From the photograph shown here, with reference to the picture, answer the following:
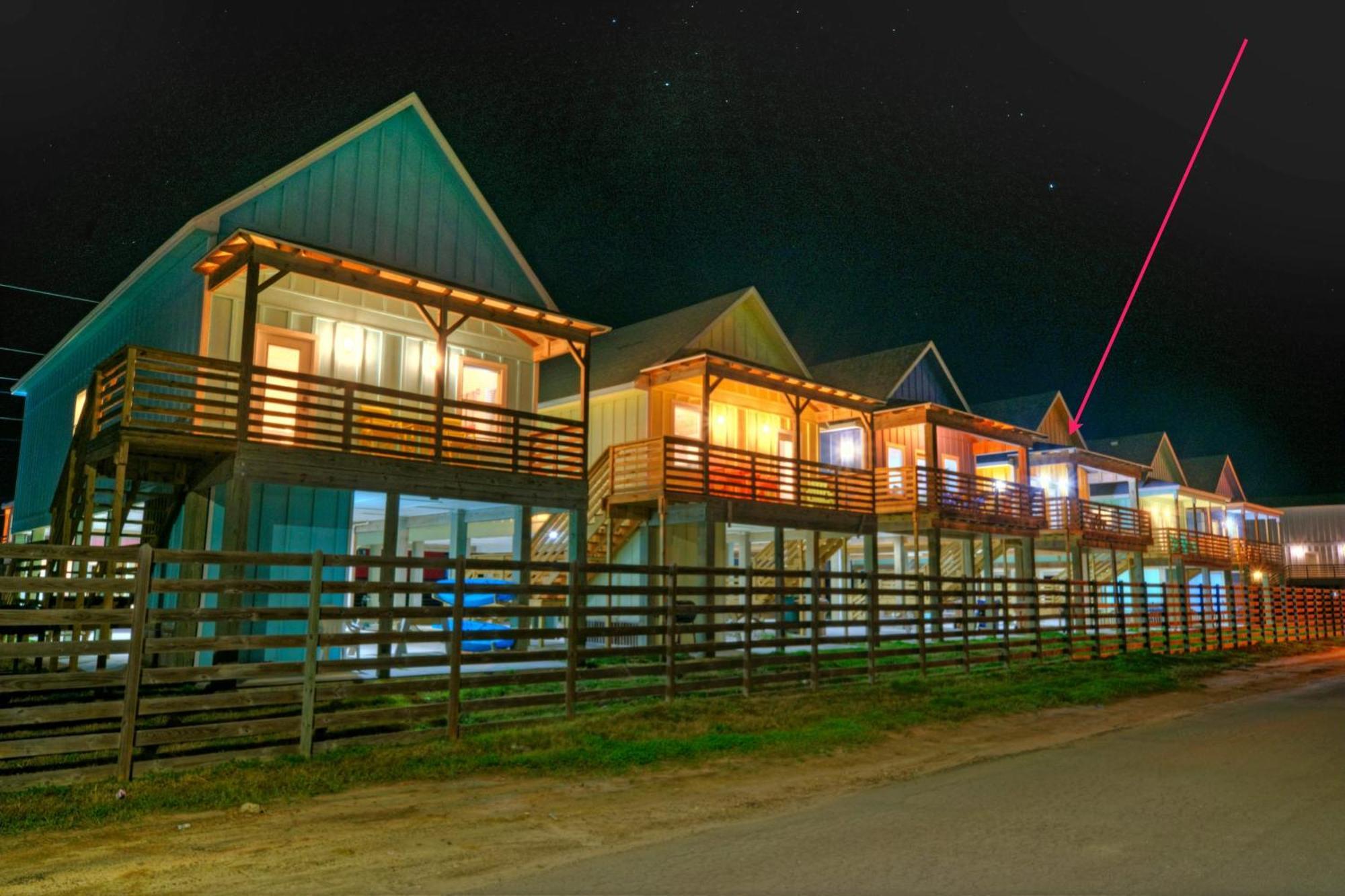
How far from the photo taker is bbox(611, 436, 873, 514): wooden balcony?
21.9 m

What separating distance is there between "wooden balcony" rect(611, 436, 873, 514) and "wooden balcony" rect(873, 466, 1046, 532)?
1993mm

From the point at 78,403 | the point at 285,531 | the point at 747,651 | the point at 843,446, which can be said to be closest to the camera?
the point at 747,651

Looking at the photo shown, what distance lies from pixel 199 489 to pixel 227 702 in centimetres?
821

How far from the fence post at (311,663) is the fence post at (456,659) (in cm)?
142

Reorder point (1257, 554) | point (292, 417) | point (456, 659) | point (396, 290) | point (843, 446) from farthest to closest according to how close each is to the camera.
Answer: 1. point (1257, 554)
2. point (843, 446)
3. point (396, 290)
4. point (292, 417)
5. point (456, 659)

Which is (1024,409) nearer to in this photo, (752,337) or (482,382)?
(752,337)

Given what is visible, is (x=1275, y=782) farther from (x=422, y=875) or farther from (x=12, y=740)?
(x=12, y=740)

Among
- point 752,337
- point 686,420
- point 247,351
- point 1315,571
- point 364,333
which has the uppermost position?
point 752,337

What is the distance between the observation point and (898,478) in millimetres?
29703

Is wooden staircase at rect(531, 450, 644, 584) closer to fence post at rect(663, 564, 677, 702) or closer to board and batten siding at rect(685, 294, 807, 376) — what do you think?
board and batten siding at rect(685, 294, 807, 376)

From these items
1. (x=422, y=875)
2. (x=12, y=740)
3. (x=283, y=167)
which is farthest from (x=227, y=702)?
(x=283, y=167)

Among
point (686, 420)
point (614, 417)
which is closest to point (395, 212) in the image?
point (614, 417)

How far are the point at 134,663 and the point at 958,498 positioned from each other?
24744 mm

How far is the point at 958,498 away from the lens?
2891 centimetres
